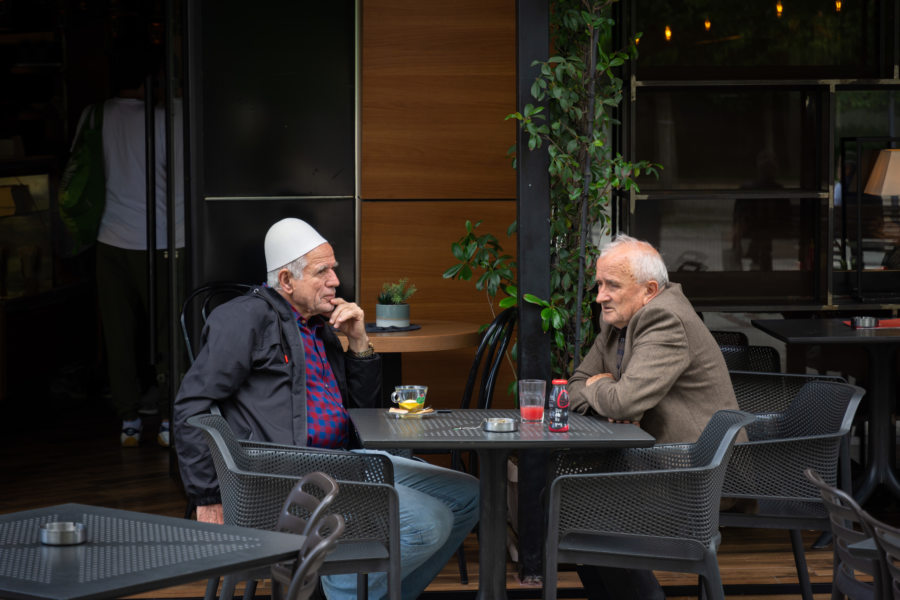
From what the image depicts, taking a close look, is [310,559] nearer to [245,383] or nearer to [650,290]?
[245,383]

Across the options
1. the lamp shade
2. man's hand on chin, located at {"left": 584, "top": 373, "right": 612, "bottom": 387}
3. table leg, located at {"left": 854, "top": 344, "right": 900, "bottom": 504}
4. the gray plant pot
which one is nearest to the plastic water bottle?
man's hand on chin, located at {"left": 584, "top": 373, "right": 612, "bottom": 387}

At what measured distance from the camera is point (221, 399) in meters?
3.60

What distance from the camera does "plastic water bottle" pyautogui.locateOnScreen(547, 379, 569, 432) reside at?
340cm

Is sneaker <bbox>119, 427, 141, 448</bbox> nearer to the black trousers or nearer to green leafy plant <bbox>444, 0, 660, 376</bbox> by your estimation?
green leafy plant <bbox>444, 0, 660, 376</bbox>

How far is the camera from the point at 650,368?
12.0ft

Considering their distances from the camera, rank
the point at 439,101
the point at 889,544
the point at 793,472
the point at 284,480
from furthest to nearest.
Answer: the point at 439,101 → the point at 793,472 → the point at 284,480 → the point at 889,544

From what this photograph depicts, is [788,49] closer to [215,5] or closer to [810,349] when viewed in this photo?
[810,349]

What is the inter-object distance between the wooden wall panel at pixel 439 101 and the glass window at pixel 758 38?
3.89ft

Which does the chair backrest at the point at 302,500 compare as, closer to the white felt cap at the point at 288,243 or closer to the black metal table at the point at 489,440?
the black metal table at the point at 489,440

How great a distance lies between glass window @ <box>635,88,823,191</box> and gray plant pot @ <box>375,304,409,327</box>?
2006mm

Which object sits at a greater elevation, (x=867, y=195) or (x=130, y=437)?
(x=867, y=195)

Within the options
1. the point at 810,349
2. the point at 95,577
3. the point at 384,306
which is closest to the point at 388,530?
the point at 95,577

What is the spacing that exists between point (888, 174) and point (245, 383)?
13.9ft

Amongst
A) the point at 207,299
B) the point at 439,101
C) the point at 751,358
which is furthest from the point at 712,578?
the point at 439,101
